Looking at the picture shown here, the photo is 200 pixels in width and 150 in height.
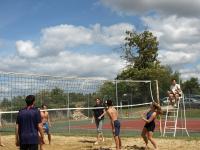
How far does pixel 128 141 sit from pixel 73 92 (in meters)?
5.43

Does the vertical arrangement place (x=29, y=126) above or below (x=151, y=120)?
above

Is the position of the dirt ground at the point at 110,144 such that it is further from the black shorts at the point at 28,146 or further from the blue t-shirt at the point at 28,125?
the blue t-shirt at the point at 28,125

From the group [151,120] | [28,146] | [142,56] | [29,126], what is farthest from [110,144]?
[142,56]

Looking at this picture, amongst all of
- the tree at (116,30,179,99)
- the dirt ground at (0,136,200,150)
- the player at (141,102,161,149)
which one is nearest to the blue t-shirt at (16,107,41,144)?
the player at (141,102,161,149)

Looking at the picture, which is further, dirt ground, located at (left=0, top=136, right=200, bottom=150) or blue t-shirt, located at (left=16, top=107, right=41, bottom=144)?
dirt ground, located at (left=0, top=136, right=200, bottom=150)

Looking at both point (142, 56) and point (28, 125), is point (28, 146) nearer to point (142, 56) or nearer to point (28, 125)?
point (28, 125)

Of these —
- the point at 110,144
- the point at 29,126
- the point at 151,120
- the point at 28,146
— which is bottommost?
the point at 110,144

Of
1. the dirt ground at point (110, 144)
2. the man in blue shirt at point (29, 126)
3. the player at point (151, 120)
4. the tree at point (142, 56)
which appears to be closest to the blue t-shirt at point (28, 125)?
the man in blue shirt at point (29, 126)

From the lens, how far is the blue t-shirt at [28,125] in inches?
339

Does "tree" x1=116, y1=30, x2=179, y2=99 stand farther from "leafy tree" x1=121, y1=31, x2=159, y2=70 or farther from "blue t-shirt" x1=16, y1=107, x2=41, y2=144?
"blue t-shirt" x1=16, y1=107, x2=41, y2=144

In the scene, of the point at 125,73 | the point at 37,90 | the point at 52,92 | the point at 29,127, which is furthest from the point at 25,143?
the point at 125,73

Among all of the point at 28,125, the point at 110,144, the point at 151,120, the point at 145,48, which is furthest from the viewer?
the point at 145,48

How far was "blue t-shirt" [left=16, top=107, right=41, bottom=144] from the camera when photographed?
28.2 ft

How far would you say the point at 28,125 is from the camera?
862cm
